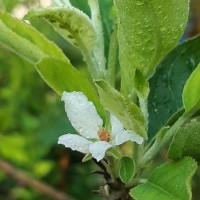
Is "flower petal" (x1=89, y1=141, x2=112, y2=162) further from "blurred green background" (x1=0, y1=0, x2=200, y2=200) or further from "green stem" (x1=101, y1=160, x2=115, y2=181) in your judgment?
"blurred green background" (x1=0, y1=0, x2=200, y2=200)

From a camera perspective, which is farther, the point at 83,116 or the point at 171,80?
the point at 171,80

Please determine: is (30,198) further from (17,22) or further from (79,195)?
(17,22)

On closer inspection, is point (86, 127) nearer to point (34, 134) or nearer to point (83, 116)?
point (83, 116)

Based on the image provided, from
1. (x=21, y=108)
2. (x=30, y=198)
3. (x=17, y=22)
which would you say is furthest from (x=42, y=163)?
(x=17, y=22)

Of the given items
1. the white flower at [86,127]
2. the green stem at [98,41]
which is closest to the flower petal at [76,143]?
the white flower at [86,127]

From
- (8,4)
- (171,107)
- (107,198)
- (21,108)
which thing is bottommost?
(107,198)

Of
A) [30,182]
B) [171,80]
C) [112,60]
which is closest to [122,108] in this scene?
[112,60]

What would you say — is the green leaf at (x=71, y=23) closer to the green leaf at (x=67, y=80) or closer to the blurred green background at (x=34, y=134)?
the green leaf at (x=67, y=80)
